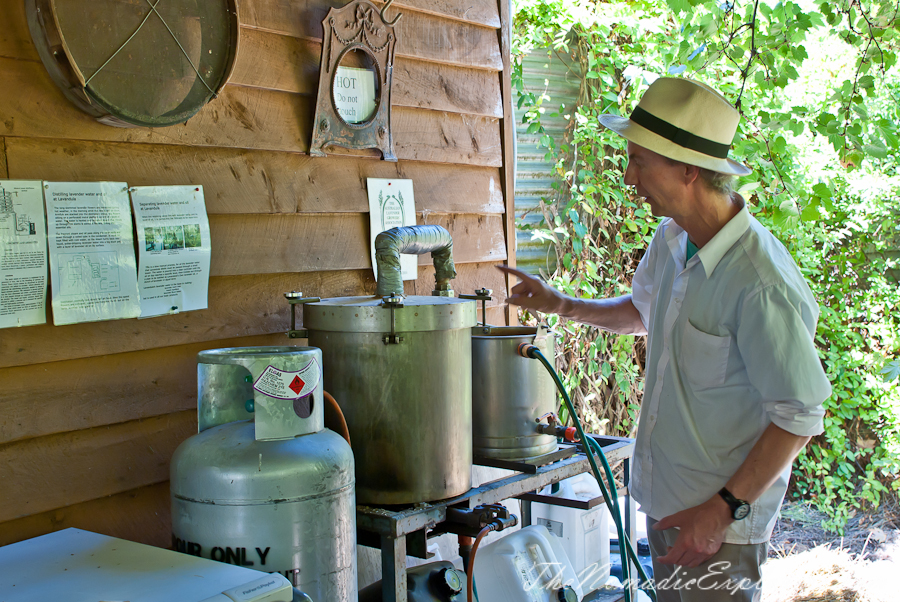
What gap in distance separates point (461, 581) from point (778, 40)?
2475mm

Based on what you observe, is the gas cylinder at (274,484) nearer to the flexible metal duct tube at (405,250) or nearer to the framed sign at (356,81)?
the flexible metal duct tube at (405,250)

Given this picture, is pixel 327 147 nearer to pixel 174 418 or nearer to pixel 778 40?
pixel 174 418

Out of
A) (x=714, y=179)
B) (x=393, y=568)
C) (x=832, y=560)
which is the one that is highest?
(x=714, y=179)

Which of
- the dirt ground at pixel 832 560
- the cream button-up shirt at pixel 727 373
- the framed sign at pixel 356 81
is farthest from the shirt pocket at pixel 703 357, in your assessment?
the dirt ground at pixel 832 560

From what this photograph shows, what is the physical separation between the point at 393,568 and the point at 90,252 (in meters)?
1.08

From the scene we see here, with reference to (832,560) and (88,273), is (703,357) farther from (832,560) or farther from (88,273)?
(832,560)

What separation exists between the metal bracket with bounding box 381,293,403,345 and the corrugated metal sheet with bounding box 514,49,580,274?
3106 mm

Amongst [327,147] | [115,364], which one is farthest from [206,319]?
[327,147]

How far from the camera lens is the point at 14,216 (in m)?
1.71

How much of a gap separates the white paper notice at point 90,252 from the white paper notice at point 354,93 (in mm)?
821

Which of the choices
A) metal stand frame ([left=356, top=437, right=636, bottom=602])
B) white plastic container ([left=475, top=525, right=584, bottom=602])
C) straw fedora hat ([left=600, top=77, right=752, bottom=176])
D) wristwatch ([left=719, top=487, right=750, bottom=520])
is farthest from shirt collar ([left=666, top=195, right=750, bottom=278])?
white plastic container ([left=475, top=525, right=584, bottom=602])

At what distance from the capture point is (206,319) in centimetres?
214

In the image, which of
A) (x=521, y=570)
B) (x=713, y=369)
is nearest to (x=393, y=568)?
(x=521, y=570)

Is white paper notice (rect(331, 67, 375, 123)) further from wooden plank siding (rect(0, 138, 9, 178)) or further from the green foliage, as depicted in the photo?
the green foliage
